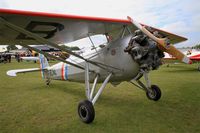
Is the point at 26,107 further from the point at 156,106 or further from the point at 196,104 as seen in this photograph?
the point at 196,104

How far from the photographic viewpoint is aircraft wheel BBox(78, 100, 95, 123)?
4.38 metres

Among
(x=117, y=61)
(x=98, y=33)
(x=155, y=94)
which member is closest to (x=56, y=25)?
(x=98, y=33)

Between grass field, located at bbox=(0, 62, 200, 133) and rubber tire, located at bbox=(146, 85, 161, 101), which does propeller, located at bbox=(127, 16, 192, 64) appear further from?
rubber tire, located at bbox=(146, 85, 161, 101)

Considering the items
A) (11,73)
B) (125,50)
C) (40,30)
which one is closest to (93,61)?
(125,50)

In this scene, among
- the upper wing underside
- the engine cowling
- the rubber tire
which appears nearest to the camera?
the upper wing underside

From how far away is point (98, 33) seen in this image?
5750 millimetres

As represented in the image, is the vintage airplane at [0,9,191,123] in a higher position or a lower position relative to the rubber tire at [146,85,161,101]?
higher

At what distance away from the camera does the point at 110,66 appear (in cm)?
507

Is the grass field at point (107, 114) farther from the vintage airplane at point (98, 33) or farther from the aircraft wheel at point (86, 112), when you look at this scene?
the vintage airplane at point (98, 33)

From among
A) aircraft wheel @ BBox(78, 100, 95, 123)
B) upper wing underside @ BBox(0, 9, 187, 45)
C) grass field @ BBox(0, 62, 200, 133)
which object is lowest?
grass field @ BBox(0, 62, 200, 133)

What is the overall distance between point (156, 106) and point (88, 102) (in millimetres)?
2165

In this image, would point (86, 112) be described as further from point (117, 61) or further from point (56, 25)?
point (56, 25)

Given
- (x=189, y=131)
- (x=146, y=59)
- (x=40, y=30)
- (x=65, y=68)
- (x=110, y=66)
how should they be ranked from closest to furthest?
(x=189, y=131)
(x=146, y=59)
(x=40, y=30)
(x=110, y=66)
(x=65, y=68)

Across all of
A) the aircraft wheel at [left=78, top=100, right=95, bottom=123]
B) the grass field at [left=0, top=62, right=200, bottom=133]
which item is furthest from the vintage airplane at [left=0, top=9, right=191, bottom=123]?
the grass field at [left=0, top=62, right=200, bottom=133]
